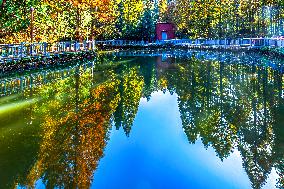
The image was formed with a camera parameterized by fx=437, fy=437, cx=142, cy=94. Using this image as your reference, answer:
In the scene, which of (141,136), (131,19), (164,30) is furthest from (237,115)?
(164,30)

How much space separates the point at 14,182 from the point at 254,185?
4457mm

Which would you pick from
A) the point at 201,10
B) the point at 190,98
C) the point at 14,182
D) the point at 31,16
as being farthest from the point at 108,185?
the point at 201,10

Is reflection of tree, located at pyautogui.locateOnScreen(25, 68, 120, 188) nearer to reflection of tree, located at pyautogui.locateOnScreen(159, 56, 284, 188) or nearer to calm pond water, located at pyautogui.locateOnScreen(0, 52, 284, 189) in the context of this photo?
calm pond water, located at pyautogui.locateOnScreen(0, 52, 284, 189)

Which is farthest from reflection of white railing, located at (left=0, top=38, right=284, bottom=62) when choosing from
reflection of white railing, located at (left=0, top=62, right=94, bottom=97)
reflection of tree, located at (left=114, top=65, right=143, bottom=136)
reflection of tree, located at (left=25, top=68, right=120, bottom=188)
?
reflection of tree, located at (left=25, top=68, right=120, bottom=188)

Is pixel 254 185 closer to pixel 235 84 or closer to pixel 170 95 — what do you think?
pixel 170 95

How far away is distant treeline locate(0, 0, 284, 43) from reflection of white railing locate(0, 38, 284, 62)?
195 centimetres

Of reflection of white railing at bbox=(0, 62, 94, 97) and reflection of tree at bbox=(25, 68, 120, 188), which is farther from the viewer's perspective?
reflection of white railing at bbox=(0, 62, 94, 97)

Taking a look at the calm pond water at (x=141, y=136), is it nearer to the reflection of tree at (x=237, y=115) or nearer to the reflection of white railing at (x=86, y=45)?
the reflection of tree at (x=237, y=115)

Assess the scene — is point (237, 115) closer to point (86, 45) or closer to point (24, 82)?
point (24, 82)

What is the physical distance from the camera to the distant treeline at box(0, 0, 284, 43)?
Result: 37156mm

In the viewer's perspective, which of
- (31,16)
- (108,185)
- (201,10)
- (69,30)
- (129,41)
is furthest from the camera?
(129,41)

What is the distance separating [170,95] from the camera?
20.5 metres

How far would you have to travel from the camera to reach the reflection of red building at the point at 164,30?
90438 millimetres

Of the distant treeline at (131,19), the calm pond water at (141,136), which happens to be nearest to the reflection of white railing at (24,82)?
the calm pond water at (141,136)
